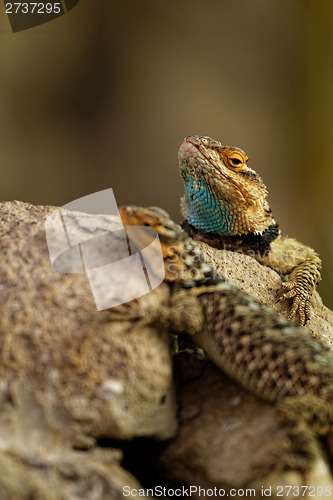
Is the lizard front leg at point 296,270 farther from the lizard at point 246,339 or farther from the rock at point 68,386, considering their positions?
the rock at point 68,386

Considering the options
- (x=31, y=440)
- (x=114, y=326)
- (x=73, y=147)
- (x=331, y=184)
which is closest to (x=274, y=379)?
(x=114, y=326)

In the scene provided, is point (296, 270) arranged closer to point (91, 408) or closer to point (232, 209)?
point (232, 209)

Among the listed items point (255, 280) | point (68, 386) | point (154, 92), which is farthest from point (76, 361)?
point (154, 92)

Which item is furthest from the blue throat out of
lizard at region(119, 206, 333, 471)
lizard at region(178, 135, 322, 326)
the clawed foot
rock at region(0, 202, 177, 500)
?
rock at region(0, 202, 177, 500)

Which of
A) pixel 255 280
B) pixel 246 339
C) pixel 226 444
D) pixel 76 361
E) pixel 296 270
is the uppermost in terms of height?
pixel 76 361

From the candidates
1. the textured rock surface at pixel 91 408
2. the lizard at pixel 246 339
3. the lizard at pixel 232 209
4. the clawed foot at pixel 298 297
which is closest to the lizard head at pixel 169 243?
the lizard at pixel 246 339

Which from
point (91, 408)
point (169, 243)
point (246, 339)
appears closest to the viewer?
point (91, 408)

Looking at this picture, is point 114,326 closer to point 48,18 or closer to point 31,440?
point 31,440
